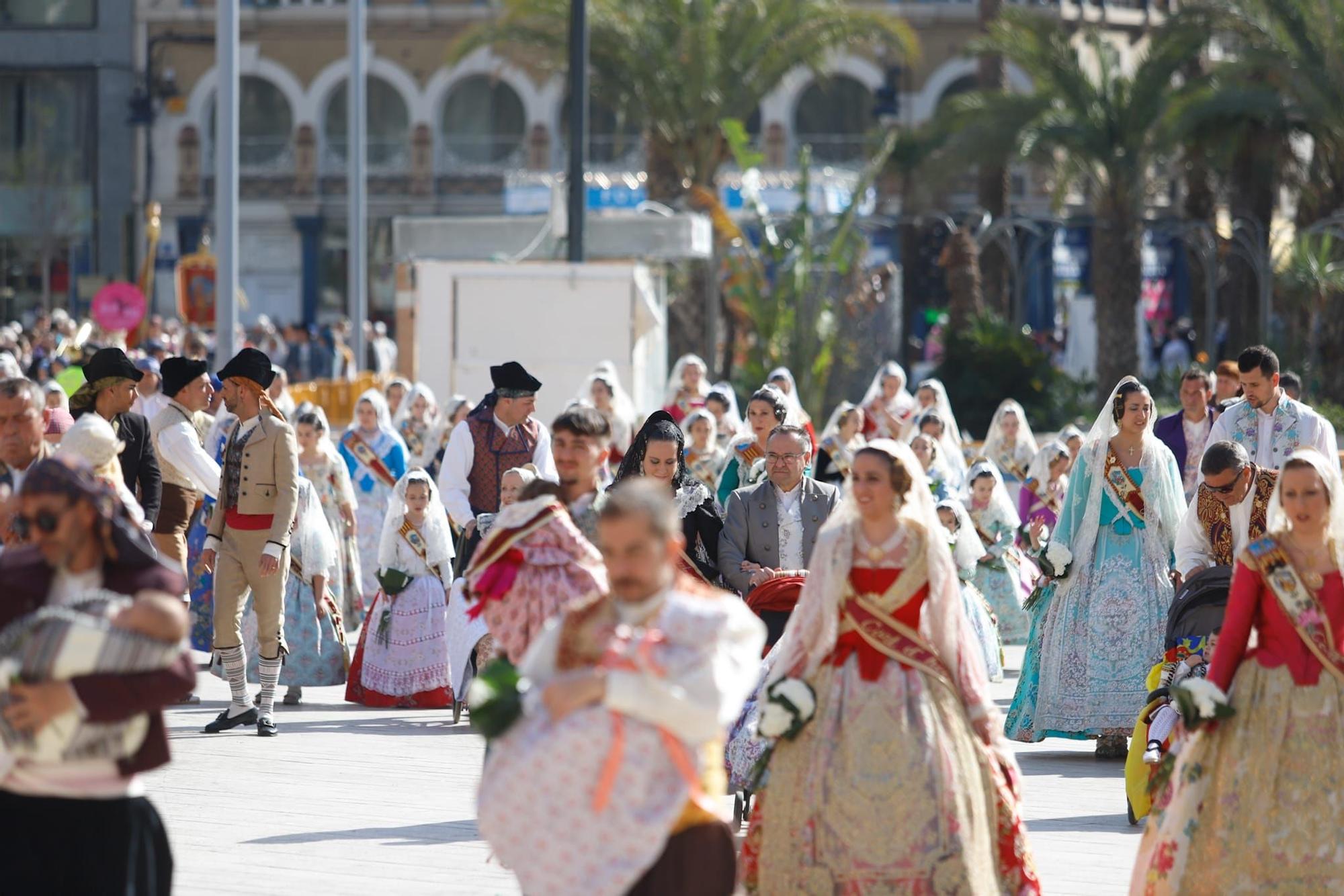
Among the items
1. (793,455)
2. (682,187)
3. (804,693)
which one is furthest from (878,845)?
(682,187)

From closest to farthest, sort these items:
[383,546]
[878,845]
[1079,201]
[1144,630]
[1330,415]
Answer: [878,845], [1144,630], [383,546], [1330,415], [1079,201]

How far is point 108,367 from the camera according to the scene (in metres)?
10.6

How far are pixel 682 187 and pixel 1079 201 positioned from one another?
62.4ft

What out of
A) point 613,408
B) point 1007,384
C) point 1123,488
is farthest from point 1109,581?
point 1007,384

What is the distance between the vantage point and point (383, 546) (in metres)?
12.9

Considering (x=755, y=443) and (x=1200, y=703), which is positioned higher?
(x=755, y=443)

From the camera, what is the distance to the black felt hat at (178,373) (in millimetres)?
11414

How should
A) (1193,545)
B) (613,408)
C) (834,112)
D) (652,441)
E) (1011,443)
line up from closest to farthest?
(1193,545), (652,441), (613,408), (1011,443), (834,112)

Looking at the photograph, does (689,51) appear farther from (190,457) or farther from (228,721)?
(228,721)

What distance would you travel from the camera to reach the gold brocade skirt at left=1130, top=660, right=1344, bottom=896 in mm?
6668

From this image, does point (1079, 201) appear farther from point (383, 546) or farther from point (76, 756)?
point (76, 756)

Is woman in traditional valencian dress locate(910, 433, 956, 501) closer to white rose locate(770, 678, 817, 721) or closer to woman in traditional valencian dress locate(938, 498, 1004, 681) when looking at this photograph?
woman in traditional valencian dress locate(938, 498, 1004, 681)

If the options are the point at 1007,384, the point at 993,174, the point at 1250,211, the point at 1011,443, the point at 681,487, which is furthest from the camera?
the point at 993,174

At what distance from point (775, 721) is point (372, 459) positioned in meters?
10.1
